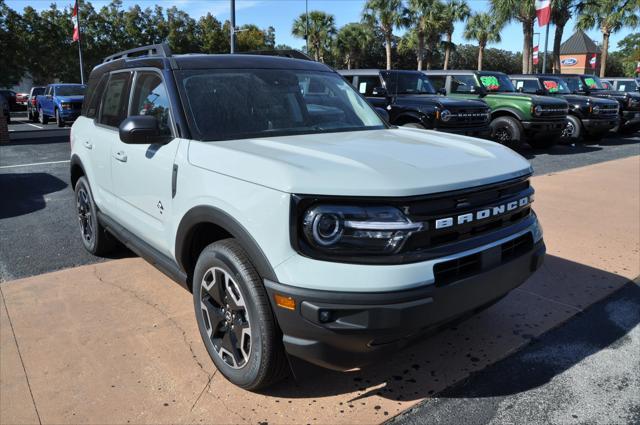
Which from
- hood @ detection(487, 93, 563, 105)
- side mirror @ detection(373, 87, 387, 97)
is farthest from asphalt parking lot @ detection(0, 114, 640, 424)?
hood @ detection(487, 93, 563, 105)

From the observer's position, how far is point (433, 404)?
2.77 meters

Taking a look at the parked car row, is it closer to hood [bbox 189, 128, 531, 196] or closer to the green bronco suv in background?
the green bronco suv in background

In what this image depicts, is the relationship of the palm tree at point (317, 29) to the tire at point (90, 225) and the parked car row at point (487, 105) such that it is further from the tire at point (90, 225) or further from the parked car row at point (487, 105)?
the tire at point (90, 225)

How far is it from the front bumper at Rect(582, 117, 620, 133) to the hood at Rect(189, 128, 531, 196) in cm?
1257

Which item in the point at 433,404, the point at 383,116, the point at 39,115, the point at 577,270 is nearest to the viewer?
the point at 433,404

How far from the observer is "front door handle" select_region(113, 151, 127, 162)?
3773 millimetres

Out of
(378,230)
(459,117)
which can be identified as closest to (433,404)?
(378,230)

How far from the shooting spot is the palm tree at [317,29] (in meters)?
48.6

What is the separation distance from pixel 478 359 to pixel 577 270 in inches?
83.2

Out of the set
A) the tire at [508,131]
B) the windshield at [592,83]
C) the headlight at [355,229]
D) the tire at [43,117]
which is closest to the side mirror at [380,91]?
the tire at [508,131]

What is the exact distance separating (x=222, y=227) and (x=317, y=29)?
49.5 metres

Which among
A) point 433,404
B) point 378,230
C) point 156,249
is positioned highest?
point 378,230

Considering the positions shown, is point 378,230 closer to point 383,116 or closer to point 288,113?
point 288,113

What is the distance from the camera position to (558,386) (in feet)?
9.71
